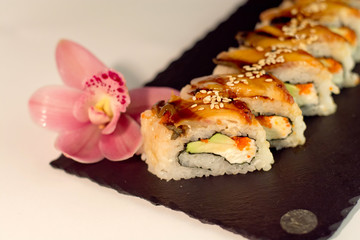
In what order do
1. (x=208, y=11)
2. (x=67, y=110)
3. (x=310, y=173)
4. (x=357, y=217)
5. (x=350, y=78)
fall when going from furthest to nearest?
(x=208, y=11)
(x=350, y=78)
(x=67, y=110)
(x=310, y=173)
(x=357, y=217)

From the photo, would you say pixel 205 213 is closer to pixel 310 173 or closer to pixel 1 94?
pixel 310 173

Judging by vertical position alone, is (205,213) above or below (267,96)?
below

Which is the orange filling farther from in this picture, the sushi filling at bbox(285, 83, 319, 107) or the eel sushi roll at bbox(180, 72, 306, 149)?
the sushi filling at bbox(285, 83, 319, 107)

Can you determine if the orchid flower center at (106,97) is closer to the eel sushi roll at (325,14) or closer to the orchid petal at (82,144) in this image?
the orchid petal at (82,144)

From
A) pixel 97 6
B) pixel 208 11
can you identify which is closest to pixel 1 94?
pixel 97 6

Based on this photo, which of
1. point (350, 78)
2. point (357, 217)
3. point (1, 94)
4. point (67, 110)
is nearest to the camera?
point (357, 217)

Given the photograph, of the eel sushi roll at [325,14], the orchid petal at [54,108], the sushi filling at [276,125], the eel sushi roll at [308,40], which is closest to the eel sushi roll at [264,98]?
the sushi filling at [276,125]

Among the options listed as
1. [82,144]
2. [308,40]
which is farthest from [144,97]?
[308,40]
